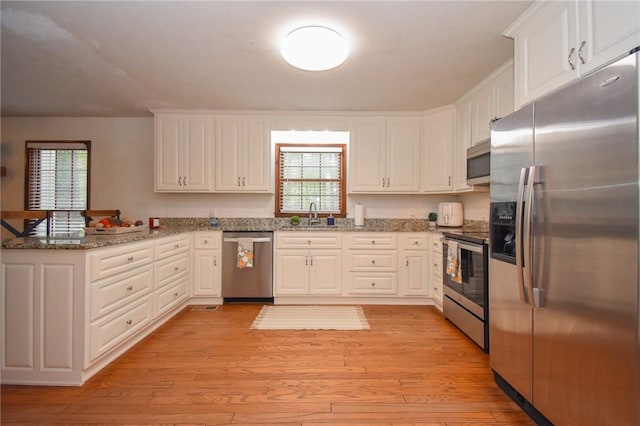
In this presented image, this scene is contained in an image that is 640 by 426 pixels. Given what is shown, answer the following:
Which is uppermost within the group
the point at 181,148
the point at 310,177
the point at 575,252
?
the point at 181,148

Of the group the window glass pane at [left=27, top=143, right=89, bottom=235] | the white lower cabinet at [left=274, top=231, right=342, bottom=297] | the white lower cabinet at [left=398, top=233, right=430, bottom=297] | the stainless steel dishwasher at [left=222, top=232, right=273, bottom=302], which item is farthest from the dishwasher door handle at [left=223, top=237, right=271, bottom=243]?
the window glass pane at [left=27, top=143, right=89, bottom=235]

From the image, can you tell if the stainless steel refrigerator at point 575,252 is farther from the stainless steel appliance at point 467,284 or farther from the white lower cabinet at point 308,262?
the white lower cabinet at point 308,262

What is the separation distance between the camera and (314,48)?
2.21 m

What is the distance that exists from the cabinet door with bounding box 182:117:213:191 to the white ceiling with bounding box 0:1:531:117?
295 mm

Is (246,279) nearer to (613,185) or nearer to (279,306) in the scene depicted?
(279,306)

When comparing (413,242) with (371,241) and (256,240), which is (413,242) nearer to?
(371,241)

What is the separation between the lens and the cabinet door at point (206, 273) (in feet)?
12.1

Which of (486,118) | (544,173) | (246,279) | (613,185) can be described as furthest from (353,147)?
(613,185)

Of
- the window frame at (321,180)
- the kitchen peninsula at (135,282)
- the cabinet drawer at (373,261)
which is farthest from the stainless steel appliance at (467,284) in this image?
the window frame at (321,180)

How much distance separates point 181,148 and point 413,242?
9.90 ft

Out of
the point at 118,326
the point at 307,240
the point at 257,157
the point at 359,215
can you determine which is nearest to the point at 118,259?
the point at 118,326

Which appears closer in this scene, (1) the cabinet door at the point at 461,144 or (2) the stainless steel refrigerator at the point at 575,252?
(2) the stainless steel refrigerator at the point at 575,252

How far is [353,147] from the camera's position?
3926 millimetres

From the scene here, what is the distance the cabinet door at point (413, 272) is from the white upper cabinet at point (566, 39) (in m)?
2.06
